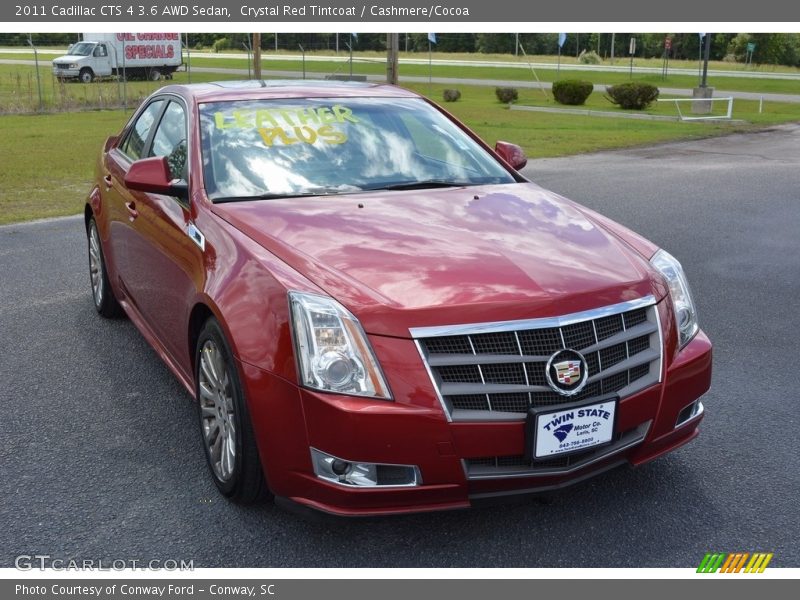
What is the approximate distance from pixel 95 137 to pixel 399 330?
1797 centimetres

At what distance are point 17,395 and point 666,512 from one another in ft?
11.1

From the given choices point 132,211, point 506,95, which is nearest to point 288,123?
point 132,211

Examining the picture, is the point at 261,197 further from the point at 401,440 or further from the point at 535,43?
the point at 535,43

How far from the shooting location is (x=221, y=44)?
7888 centimetres

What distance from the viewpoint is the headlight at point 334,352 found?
3.17 m

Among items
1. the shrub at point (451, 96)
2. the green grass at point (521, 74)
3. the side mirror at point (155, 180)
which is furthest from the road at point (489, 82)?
the side mirror at point (155, 180)

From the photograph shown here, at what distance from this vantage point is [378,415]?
10.2 feet

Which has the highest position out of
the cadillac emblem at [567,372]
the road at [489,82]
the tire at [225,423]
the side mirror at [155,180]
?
the side mirror at [155,180]

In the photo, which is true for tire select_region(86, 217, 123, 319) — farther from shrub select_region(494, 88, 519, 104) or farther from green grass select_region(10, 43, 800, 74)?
green grass select_region(10, 43, 800, 74)

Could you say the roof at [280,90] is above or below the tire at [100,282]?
above

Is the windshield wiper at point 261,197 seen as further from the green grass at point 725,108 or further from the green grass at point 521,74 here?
the green grass at point 521,74

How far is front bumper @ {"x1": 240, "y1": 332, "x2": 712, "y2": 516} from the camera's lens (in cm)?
312

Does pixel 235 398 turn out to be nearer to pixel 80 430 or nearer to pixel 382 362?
pixel 382 362

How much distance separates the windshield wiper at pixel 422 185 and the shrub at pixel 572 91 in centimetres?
2726
